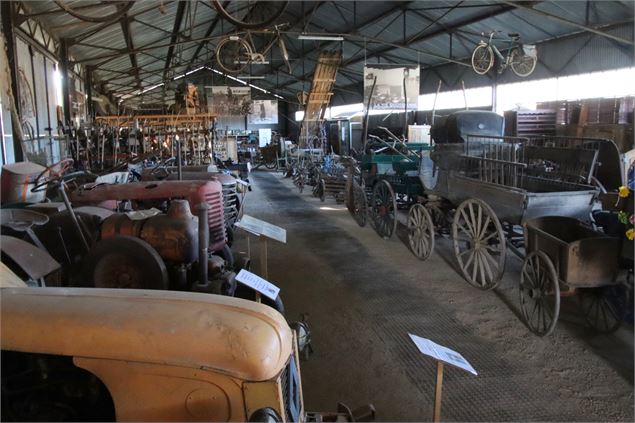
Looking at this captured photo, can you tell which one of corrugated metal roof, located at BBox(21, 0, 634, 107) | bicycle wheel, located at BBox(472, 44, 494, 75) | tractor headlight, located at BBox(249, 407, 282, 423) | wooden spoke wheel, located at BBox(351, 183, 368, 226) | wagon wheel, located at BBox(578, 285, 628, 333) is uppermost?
corrugated metal roof, located at BBox(21, 0, 634, 107)

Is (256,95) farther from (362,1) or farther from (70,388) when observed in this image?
(70,388)

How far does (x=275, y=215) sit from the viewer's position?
29.8 feet

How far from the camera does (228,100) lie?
22.2m

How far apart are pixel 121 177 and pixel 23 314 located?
5464mm

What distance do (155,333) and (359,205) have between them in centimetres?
661

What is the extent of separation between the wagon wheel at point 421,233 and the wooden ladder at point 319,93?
382 inches

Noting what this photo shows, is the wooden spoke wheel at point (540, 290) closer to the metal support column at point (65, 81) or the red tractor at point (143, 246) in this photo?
the red tractor at point (143, 246)

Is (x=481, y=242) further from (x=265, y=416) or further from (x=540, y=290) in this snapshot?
(x=265, y=416)

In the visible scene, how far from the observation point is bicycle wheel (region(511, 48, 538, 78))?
11.7 meters

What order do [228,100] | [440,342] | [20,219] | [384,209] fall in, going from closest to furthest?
[20,219]
[440,342]
[384,209]
[228,100]

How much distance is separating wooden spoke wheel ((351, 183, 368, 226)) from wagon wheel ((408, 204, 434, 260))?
1.55 metres

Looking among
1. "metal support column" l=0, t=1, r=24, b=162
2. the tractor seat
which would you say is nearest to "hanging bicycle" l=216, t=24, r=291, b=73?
"metal support column" l=0, t=1, r=24, b=162

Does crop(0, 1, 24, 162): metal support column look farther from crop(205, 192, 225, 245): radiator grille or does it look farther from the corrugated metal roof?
crop(205, 192, 225, 245): radiator grille

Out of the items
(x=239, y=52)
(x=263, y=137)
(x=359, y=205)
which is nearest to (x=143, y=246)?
(x=359, y=205)
